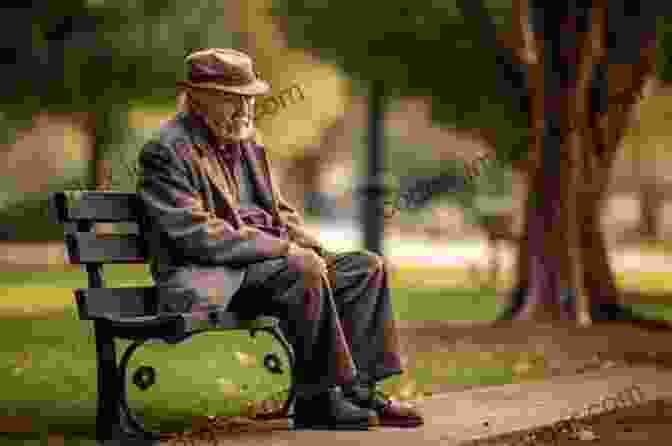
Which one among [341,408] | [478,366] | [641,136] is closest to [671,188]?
[641,136]

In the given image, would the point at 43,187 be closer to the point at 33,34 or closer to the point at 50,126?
the point at 50,126

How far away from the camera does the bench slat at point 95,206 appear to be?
645 cm

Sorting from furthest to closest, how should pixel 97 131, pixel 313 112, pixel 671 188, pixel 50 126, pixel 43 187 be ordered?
1. pixel 671 188
2. pixel 50 126
3. pixel 43 187
4. pixel 313 112
5. pixel 97 131

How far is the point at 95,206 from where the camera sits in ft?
21.4

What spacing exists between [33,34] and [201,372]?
29.4ft

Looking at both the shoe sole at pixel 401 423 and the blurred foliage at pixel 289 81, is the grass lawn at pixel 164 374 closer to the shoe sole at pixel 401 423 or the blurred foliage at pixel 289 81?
the shoe sole at pixel 401 423

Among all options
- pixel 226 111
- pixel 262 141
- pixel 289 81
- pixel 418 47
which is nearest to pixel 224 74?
pixel 226 111

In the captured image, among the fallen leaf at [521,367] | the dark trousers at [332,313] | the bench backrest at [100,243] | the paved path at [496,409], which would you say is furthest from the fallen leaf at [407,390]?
the bench backrest at [100,243]

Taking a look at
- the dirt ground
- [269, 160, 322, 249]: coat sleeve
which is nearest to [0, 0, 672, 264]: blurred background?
the dirt ground

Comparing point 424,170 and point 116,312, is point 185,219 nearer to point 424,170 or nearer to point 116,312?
point 116,312

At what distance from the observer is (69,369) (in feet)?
31.6

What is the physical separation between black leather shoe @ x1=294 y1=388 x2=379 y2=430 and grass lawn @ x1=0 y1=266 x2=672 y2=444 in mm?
649

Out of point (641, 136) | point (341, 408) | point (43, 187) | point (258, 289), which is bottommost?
point (43, 187)

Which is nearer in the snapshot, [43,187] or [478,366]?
[478,366]
